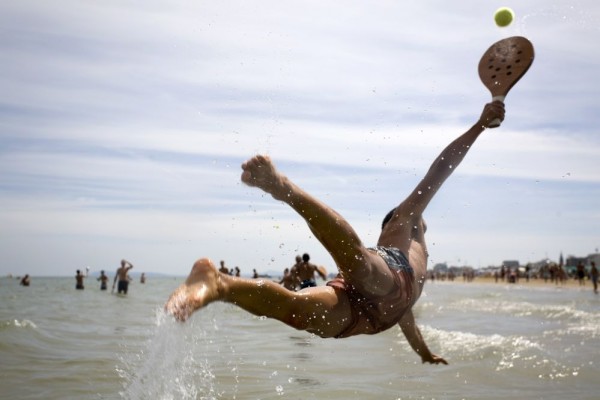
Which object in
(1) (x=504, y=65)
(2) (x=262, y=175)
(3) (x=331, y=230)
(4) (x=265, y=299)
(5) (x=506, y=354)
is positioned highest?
(1) (x=504, y=65)

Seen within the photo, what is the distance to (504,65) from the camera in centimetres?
510

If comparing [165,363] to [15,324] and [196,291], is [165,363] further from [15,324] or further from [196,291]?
[15,324]

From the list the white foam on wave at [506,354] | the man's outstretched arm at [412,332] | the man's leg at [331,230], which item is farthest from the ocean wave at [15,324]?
the man's leg at [331,230]

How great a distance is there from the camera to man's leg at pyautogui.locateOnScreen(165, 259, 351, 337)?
3045 millimetres

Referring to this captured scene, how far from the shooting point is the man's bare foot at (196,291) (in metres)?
2.92

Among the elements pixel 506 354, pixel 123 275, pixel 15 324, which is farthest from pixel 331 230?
pixel 123 275

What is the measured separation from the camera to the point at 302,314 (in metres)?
3.59

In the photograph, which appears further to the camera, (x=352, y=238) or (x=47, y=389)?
(x=47, y=389)

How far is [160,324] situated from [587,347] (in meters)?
7.79

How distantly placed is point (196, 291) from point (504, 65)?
3.43 metres

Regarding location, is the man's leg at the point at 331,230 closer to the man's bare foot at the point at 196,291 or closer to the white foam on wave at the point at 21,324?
the man's bare foot at the point at 196,291

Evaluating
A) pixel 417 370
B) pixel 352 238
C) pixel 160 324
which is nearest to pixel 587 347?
pixel 417 370

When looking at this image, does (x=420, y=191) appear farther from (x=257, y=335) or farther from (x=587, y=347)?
(x=257, y=335)

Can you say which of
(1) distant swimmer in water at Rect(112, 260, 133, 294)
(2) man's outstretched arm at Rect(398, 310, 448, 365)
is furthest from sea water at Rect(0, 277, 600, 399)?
(1) distant swimmer in water at Rect(112, 260, 133, 294)
